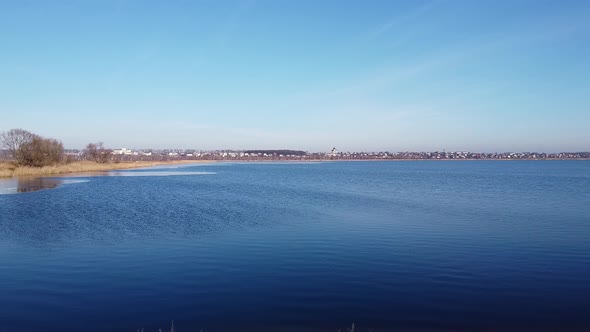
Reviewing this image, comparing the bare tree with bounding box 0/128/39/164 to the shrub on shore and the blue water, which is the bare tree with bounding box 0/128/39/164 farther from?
the blue water

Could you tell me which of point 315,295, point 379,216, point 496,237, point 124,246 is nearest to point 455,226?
point 496,237

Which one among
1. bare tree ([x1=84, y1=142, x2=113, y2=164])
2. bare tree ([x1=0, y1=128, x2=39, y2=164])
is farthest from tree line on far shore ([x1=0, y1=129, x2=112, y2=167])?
bare tree ([x1=84, y1=142, x2=113, y2=164])

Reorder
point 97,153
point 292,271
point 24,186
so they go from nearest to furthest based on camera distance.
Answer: point 292,271 → point 24,186 → point 97,153

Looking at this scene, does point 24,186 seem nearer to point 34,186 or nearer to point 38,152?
point 34,186

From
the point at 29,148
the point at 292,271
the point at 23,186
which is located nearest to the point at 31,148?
the point at 29,148

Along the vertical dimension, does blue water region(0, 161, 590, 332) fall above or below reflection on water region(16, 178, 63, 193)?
below

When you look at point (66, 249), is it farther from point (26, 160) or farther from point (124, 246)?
point (26, 160)

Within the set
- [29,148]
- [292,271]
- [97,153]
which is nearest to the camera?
[292,271]

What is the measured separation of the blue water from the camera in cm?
827

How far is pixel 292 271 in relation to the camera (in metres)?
11.4

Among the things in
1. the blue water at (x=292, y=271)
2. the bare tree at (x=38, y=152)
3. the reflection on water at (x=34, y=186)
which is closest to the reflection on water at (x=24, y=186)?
the reflection on water at (x=34, y=186)

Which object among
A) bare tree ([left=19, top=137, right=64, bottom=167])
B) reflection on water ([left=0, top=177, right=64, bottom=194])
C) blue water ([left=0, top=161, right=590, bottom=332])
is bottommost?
blue water ([left=0, top=161, right=590, bottom=332])

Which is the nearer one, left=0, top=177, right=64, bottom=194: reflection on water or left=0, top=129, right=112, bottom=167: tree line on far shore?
left=0, top=177, right=64, bottom=194: reflection on water

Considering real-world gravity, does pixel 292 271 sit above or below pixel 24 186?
below
